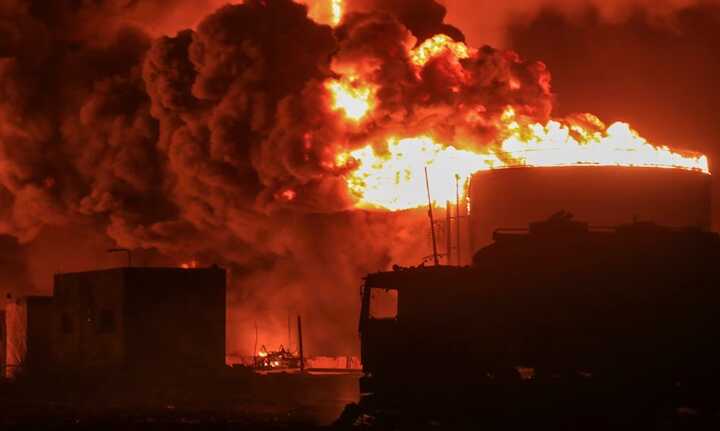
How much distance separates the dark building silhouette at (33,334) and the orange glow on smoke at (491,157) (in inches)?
658

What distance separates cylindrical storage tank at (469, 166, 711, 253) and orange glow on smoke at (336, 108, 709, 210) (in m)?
0.54

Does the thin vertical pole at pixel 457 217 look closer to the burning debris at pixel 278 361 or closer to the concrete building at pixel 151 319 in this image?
the concrete building at pixel 151 319

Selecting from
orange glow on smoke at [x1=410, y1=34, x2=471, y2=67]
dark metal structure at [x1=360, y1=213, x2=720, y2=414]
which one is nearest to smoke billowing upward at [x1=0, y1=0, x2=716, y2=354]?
orange glow on smoke at [x1=410, y1=34, x2=471, y2=67]

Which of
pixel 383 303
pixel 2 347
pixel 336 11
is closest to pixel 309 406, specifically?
pixel 383 303

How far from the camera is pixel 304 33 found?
57.7 meters

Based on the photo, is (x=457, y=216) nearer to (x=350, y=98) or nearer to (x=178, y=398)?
(x=350, y=98)

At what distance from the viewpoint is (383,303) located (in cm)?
4034

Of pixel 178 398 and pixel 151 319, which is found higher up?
pixel 151 319

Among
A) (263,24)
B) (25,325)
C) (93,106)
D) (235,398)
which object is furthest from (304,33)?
(25,325)

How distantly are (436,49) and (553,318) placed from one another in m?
21.2

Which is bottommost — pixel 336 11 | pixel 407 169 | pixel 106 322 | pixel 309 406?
pixel 309 406

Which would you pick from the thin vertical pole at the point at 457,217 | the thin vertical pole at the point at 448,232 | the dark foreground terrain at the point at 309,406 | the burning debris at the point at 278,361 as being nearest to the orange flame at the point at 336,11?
the thin vertical pole at the point at 457,217

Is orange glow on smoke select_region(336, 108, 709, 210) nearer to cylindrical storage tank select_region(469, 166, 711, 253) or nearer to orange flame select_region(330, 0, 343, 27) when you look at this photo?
cylindrical storage tank select_region(469, 166, 711, 253)

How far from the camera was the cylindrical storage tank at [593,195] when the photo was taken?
54688 millimetres
